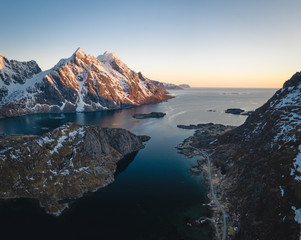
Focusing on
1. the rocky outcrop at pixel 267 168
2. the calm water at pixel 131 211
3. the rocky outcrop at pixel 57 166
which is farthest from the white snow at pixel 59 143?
the rocky outcrop at pixel 267 168

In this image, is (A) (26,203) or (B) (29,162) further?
(B) (29,162)

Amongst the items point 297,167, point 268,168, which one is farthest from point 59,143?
point 297,167

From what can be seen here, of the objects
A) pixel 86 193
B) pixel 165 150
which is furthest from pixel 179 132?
pixel 86 193

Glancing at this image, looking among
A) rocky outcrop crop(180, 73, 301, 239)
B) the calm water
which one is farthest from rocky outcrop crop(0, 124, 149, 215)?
rocky outcrop crop(180, 73, 301, 239)

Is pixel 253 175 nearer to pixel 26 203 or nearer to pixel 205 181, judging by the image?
pixel 205 181

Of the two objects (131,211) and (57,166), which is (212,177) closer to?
(131,211)

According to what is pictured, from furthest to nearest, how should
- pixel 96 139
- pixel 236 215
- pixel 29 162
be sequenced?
pixel 96 139 < pixel 29 162 < pixel 236 215
